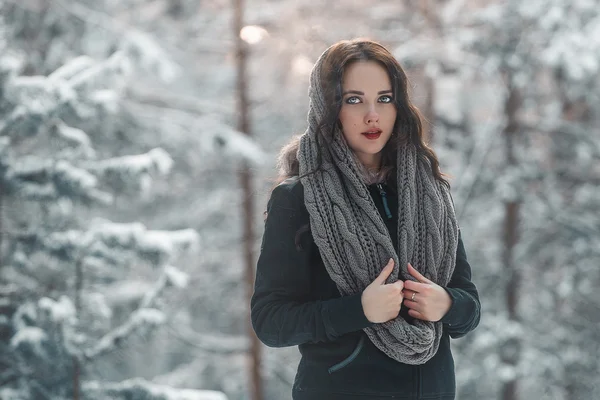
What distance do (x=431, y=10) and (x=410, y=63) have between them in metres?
1.88

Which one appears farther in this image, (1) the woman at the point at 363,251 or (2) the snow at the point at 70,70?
(2) the snow at the point at 70,70

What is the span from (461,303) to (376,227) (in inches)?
12.0

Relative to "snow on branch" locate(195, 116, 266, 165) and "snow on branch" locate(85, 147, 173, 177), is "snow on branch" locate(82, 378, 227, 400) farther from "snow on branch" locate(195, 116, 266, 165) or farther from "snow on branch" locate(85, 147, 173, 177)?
"snow on branch" locate(195, 116, 266, 165)

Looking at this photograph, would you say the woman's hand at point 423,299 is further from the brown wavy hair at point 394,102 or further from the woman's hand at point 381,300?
the brown wavy hair at point 394,102

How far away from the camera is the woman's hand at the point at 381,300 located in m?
2.10

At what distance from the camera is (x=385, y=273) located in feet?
7.02

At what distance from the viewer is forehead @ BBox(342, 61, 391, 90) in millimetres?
2340

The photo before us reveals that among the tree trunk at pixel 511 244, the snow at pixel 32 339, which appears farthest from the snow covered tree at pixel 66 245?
the tree trunk at pixel 511 244

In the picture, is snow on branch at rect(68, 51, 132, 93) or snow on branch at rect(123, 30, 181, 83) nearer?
snow on branch at rect(68, 51, 132, 93)

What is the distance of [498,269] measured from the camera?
40.7 ft

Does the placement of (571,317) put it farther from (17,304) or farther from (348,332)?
(348,332)

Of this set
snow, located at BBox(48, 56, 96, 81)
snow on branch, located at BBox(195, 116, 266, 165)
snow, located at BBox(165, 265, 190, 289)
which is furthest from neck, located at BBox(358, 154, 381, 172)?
snow on branch, located at BBox(195, 116, 266, 165)

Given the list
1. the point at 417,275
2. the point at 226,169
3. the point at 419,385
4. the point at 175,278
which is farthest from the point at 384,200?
the point at 226,169

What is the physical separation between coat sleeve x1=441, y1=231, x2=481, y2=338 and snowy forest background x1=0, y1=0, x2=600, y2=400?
2701 millimetres
